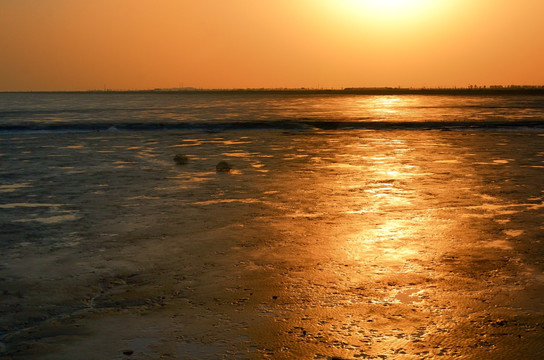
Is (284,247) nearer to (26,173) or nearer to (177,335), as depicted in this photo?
(177,335)

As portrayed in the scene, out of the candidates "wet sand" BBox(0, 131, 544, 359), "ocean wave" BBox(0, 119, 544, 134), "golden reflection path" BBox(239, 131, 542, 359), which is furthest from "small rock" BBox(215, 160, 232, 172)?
"ocean wave" BBox(0, 119, 544, 134)

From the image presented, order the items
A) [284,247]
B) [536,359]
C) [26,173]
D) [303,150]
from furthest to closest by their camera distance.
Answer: [303,150] → [26,173] → [284,247] → [536,359]

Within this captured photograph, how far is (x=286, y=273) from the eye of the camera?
7.06 m

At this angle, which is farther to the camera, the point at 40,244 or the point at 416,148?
the point at 416,148

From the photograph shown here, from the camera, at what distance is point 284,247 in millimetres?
8234

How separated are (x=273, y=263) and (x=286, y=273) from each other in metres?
0.45

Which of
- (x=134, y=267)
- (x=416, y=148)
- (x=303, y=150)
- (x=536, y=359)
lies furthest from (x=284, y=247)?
(x=416, y=148)

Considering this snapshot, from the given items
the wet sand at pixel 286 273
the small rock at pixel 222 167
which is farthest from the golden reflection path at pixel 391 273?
the small rock at pixel 222 167

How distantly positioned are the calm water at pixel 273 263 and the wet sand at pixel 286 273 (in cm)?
2

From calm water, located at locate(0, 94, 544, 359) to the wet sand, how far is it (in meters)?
0.02

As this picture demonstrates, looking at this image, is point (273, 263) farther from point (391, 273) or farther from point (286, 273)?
point (391, 273)

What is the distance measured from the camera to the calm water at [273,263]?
17.2ft

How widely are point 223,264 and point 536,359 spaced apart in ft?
12.6

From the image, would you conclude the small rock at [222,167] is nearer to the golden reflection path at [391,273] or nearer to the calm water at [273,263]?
the calm water at [273,263]
